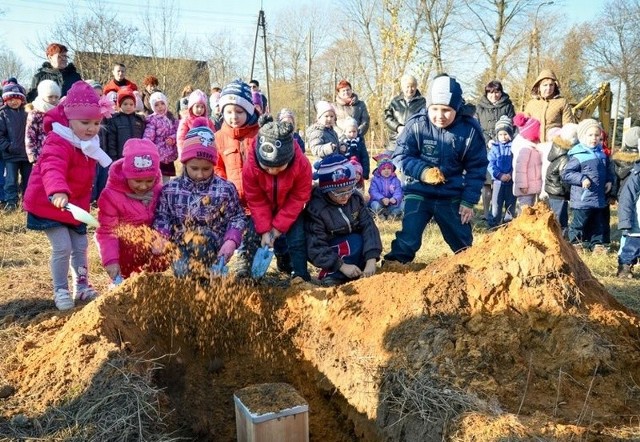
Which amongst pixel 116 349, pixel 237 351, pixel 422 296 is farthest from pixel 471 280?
pixel 116 349

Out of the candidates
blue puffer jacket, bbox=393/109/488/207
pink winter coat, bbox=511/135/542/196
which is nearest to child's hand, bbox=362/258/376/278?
blue puffer jacket, bbox=393/109/488/207

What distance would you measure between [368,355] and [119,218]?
2267 millimetres

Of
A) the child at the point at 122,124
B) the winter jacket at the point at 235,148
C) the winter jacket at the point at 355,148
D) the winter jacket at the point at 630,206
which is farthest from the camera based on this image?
the winter jacket at the point at 355,148

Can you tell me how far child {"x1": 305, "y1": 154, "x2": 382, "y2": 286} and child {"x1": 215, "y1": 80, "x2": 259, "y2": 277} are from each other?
0.54 m

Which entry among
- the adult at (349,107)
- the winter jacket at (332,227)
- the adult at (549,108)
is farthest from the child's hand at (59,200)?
the adult at (549,108)

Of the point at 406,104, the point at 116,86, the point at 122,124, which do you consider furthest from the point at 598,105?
the point at 122,124

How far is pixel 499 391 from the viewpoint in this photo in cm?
253

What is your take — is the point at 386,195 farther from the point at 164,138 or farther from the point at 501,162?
the point at 164,138

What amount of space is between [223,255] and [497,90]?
6.85 m

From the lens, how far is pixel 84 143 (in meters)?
4.27

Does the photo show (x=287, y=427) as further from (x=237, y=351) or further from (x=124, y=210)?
(x=124, y=210)

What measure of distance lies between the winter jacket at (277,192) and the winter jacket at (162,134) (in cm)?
392

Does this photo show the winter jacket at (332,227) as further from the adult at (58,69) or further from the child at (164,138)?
the adult at (58,69)

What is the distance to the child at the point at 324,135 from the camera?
7129mm
